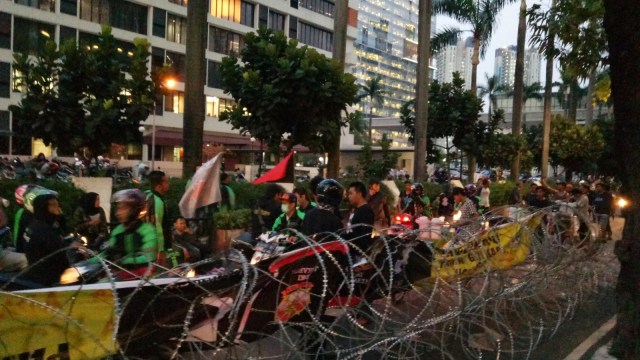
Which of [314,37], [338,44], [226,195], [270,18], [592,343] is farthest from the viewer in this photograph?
[314,37]

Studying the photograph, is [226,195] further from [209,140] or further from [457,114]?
[209,140]

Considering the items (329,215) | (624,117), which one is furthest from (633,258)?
(329,215)

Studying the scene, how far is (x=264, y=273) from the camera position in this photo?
4492 millimetres

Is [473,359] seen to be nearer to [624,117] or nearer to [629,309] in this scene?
[629,309]

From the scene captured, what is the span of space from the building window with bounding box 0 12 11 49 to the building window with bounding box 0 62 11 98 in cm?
117

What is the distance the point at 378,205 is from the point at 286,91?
→ 536 centimetres

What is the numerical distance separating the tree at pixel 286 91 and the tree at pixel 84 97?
2.39 meters

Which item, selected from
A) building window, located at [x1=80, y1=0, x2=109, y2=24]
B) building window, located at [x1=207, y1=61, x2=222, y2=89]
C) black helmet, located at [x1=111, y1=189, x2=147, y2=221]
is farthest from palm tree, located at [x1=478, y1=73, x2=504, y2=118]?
black helmet, located at [x1=111, y1=189, x2=147, y2=221]

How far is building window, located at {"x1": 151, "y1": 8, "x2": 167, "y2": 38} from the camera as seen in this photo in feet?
141

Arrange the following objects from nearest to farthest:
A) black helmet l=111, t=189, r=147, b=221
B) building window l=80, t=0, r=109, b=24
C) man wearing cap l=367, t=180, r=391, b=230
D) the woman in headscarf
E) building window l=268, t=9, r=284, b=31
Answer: black helmet l=111, t=189, r=147, b=221 → the woman in headscarf → man wearing cap l=367, t=180, r=391, b=230 → building window l=80, t=0, r=109, b=24 → building window l=268, t=9, r=284, b=31

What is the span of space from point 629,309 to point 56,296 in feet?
16.4

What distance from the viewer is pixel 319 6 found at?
56875 mm

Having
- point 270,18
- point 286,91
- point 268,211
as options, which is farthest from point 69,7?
point 268,211

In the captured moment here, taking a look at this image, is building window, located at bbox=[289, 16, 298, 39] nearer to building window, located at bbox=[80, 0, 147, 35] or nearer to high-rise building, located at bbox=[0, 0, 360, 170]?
high-rise building, located at bbox=[0, 0, 360, 170]
